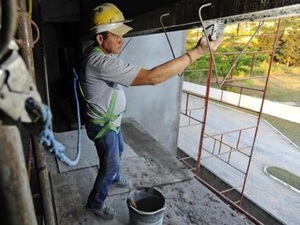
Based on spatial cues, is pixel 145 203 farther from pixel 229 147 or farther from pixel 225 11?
pixel 229 147

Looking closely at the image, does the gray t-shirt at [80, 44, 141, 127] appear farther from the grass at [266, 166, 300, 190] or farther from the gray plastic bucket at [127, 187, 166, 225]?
the grass at [266, 166, 300, 190]

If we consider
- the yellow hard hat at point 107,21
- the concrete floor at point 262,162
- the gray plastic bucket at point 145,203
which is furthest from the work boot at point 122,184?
the concrete floor at point 262,162

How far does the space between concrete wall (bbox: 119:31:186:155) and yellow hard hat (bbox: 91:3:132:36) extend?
332cm

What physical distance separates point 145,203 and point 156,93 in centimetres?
399

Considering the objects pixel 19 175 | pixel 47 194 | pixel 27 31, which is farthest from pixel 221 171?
pixel 19 175

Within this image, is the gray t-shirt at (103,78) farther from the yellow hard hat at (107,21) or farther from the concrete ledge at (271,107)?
the concrete ledge at (271,107)

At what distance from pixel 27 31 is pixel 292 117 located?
13.3 metres

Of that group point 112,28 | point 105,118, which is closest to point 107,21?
point 112,28

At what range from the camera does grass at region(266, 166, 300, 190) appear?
6816 millimetres

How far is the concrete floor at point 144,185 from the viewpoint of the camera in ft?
8.09

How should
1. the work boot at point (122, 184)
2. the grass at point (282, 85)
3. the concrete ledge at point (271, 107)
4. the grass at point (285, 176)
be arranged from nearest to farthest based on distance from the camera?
the work boot at point (122, 184)
the grass at point (285, 176)
the concrete ledge at point (271, 107)
the grass at point (282, 85)

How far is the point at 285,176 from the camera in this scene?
7.14 metres

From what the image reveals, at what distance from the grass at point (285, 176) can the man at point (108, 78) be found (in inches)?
241

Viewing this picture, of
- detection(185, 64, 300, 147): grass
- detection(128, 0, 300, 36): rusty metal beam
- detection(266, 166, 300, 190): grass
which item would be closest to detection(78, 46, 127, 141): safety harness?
detection(128, 0, 300, 36): rusty metal beam
